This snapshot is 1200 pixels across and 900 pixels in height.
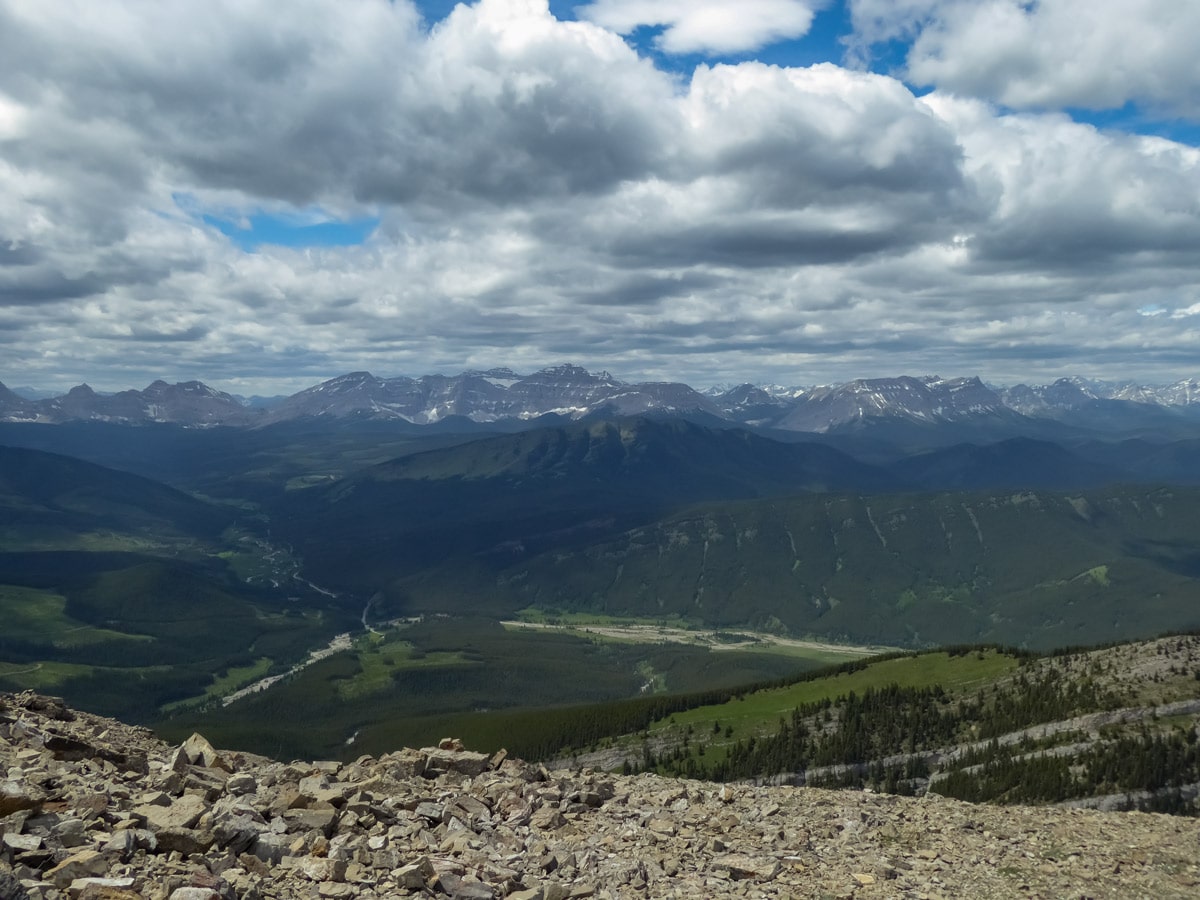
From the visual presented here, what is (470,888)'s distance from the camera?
76.5 feet

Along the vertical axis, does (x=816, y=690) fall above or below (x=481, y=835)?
below

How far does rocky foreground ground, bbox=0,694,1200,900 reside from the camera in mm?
21781

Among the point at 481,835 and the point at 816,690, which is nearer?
the point at 481,835

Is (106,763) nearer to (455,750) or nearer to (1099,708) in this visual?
(455,750)

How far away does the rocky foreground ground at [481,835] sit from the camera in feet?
71.5

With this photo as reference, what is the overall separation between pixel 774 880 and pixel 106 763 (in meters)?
26.1

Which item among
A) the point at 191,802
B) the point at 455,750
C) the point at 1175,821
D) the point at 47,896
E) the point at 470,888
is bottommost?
the point at 1175,821

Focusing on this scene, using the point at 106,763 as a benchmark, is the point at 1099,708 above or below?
below

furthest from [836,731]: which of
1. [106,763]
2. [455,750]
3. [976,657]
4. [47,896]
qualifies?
[47,896]

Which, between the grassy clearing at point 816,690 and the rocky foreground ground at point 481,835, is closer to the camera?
the rocky foreground ground at point 481,835

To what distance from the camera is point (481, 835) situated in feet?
94.8

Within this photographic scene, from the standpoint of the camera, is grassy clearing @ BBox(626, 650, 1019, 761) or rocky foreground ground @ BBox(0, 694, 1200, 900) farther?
grassy clearing @ BBox(626, 650, 1019, 761)

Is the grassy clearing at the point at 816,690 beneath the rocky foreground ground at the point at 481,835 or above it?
beneath

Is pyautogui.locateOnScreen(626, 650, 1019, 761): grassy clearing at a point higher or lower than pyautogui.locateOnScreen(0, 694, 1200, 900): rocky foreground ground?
lower
